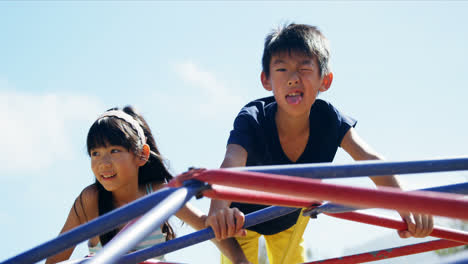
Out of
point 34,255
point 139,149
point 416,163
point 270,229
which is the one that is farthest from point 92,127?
point 416,163

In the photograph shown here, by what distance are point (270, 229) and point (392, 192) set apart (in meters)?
1.53

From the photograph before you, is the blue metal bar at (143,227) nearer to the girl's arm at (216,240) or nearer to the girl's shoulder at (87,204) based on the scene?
the girl's arm at (216,240)

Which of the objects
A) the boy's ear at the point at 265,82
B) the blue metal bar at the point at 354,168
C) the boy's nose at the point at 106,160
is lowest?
the blue metal bar at the point at 354,168

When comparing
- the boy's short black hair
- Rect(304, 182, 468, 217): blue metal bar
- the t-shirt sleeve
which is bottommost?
Rect(304, 182, 468, 217): blue metal bar

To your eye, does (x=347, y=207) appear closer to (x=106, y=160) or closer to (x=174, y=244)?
(x=174, y=244)

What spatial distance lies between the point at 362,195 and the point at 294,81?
123 cm

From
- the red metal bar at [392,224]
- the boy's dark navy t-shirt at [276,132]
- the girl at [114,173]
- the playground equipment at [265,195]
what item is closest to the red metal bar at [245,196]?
the playground equipment at [265,195]

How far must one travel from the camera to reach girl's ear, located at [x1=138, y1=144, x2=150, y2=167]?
2.51 metres

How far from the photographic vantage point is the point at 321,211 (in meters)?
1.64

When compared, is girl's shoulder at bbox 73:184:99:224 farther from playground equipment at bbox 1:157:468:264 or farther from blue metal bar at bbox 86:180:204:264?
blue metal bar at bbox 86:180:204:264

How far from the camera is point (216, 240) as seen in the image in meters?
2.07

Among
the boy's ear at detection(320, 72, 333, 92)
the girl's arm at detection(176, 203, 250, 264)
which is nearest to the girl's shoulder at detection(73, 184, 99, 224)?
the girl's arm at detection(176, 203, 250, 264)

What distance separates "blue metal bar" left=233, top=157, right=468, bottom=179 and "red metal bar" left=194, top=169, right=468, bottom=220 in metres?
0.12

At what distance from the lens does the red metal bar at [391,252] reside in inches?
75.6
